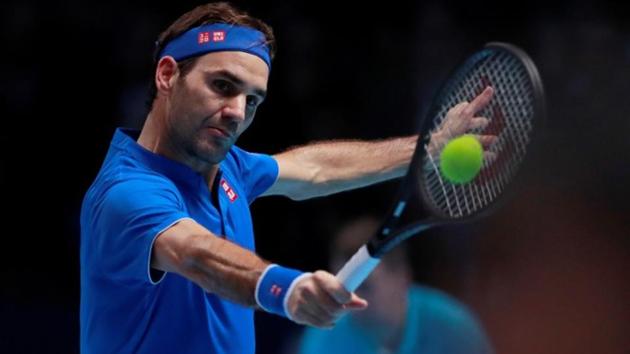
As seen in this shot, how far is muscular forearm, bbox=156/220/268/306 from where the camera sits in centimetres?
298

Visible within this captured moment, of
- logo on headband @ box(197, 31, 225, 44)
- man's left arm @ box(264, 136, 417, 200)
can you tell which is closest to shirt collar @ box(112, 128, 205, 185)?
logo on headband @ box(197, 31, 225, 44)

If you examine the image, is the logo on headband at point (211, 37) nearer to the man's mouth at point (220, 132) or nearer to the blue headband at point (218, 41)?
the blue headband at point (218, 41)

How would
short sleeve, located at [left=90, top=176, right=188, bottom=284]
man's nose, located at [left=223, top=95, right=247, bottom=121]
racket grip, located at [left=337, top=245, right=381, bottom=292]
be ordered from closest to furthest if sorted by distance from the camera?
1. racket grip, located at [left=337, top=245, right=381, bottom=292]
2. short sleeve, located at [left=90, top=176, right=188, bottom=284]
3. man's nose, located at [left=223, top=95, right=247, bottom=121]

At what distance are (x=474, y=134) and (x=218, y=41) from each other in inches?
33.3

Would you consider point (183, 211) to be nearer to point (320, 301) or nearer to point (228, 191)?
point (228, 191)

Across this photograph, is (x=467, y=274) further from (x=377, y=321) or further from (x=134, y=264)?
(x=134, y=264)

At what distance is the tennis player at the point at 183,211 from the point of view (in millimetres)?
3129

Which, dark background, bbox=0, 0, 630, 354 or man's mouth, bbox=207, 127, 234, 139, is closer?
man's mouth, bbox=207, 127, 234, 139

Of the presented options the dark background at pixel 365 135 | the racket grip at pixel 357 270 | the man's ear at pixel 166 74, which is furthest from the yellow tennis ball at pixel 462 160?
the dark background at pixel 365 135

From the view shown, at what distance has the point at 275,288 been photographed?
2.88 m

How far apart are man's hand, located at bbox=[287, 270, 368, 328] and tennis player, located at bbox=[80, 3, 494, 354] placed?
0.52ft

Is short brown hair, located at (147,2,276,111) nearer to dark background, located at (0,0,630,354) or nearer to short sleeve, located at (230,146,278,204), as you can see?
short sleeve, located at (230,146,278,204)

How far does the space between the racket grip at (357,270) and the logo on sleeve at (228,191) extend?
95 centimetres

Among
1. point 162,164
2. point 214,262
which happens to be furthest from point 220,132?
point 214,262
